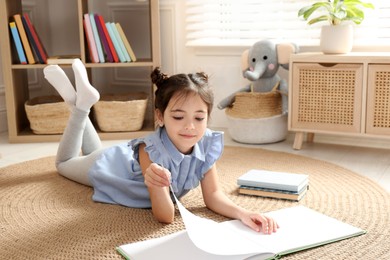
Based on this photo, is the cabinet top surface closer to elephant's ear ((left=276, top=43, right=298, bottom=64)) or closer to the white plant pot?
the white plant pot

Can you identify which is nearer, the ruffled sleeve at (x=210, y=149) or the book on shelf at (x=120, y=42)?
the ruffled sleeve at (x=210, y=149)

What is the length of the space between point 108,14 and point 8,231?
1.79 meters

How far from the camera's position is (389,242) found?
1156 mm

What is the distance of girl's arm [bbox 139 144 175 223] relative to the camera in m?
1.12

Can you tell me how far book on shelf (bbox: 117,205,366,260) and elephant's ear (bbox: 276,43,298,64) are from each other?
1.18 metres

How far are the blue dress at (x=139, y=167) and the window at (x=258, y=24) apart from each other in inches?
46.6

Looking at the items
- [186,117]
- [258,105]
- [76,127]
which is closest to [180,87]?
[186,117]

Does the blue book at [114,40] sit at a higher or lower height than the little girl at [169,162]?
higher

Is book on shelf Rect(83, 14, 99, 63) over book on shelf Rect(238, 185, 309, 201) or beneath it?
over

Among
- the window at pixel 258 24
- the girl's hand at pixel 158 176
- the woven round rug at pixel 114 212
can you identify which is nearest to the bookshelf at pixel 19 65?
the window at pixel 258 24

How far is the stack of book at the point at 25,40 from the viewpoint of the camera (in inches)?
93.6

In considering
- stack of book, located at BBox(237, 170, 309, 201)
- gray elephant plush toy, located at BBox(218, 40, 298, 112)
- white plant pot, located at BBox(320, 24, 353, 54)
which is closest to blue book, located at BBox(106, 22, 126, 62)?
gray elephant plush toy, located at BBox(218, 40, 298, 112)

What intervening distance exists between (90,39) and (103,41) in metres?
0.06

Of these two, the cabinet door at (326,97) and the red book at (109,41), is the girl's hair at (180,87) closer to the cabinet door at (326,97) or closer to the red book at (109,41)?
the cabinet door at (326,97)
